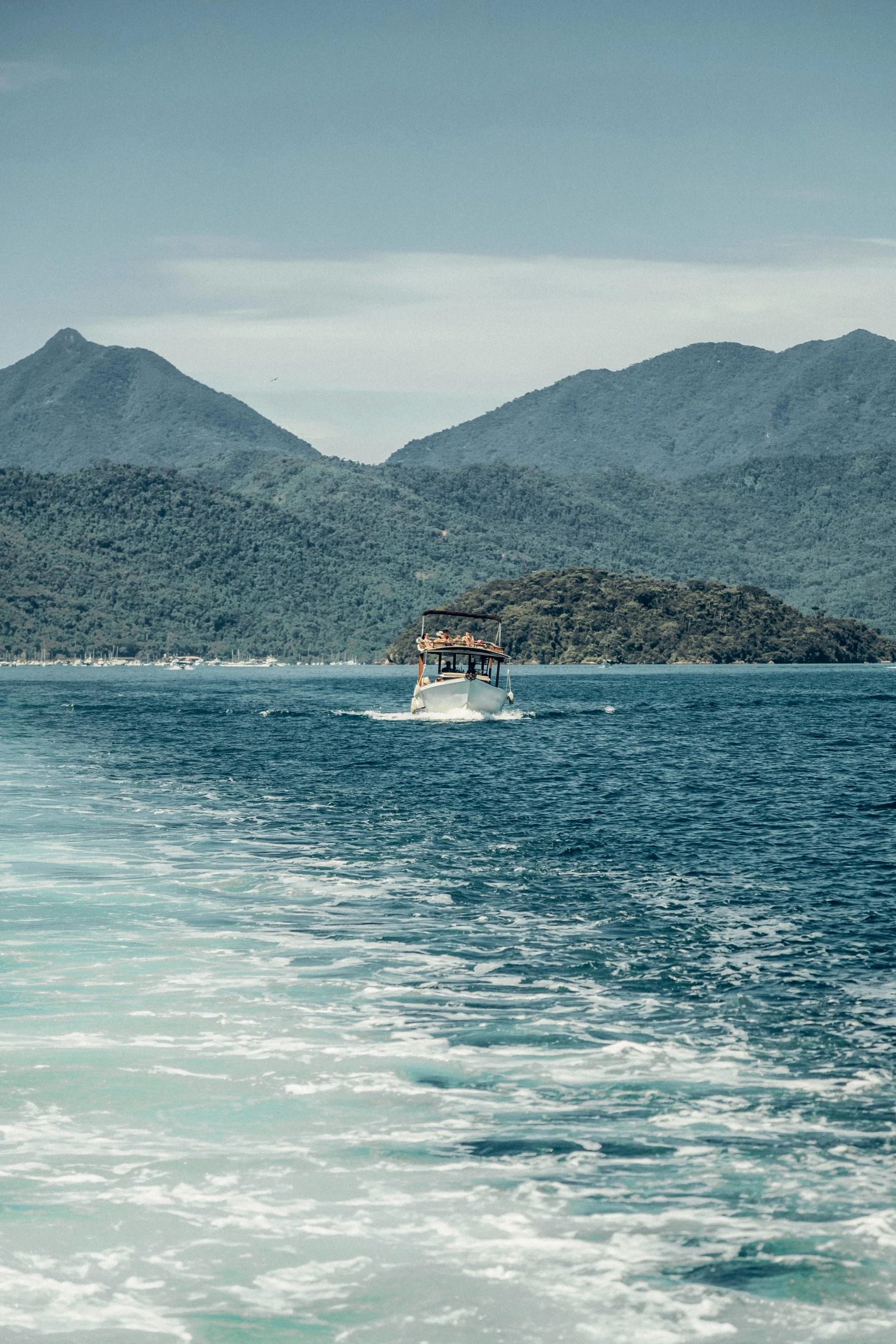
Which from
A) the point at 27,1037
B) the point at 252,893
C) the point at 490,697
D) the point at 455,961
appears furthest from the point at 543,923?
the point at 490,697

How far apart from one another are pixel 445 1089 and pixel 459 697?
98.0 m

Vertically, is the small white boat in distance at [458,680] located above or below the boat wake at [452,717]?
above

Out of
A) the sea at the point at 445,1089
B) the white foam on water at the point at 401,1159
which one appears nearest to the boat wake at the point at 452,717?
the sea at the point at 445,1089

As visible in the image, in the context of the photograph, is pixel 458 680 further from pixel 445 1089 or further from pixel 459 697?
pixel 445 1089

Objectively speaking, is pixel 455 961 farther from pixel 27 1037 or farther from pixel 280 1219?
pixel 280 1219

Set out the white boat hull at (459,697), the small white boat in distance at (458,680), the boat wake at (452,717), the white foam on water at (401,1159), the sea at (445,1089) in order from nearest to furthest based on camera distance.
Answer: the white foam on water at (401,1159), the sea at (445,1089), the small white boat in distance at (458,680), the white boat hull at (459,697), the boat wake at (452,717)

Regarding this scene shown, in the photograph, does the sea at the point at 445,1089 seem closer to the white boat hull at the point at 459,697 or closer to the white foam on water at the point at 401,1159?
the white foam on water at the point at 401,1159

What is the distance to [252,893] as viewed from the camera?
3219 cm

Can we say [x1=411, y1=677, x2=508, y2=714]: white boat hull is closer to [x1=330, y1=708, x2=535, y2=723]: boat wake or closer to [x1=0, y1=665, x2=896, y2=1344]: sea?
[x1=330, y1=708, x2=535, y2=723]: boat wake

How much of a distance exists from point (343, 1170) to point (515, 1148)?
1885 millimetres

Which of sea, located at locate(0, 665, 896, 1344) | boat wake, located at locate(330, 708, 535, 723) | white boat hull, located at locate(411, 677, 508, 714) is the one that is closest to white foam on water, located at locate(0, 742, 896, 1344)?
sea, located at locate(0, 665, 896, 1344)

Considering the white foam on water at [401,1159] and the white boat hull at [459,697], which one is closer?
the white foam on water at [401,1159]

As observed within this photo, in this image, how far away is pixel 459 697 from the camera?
114875mm

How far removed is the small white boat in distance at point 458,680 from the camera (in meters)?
111
